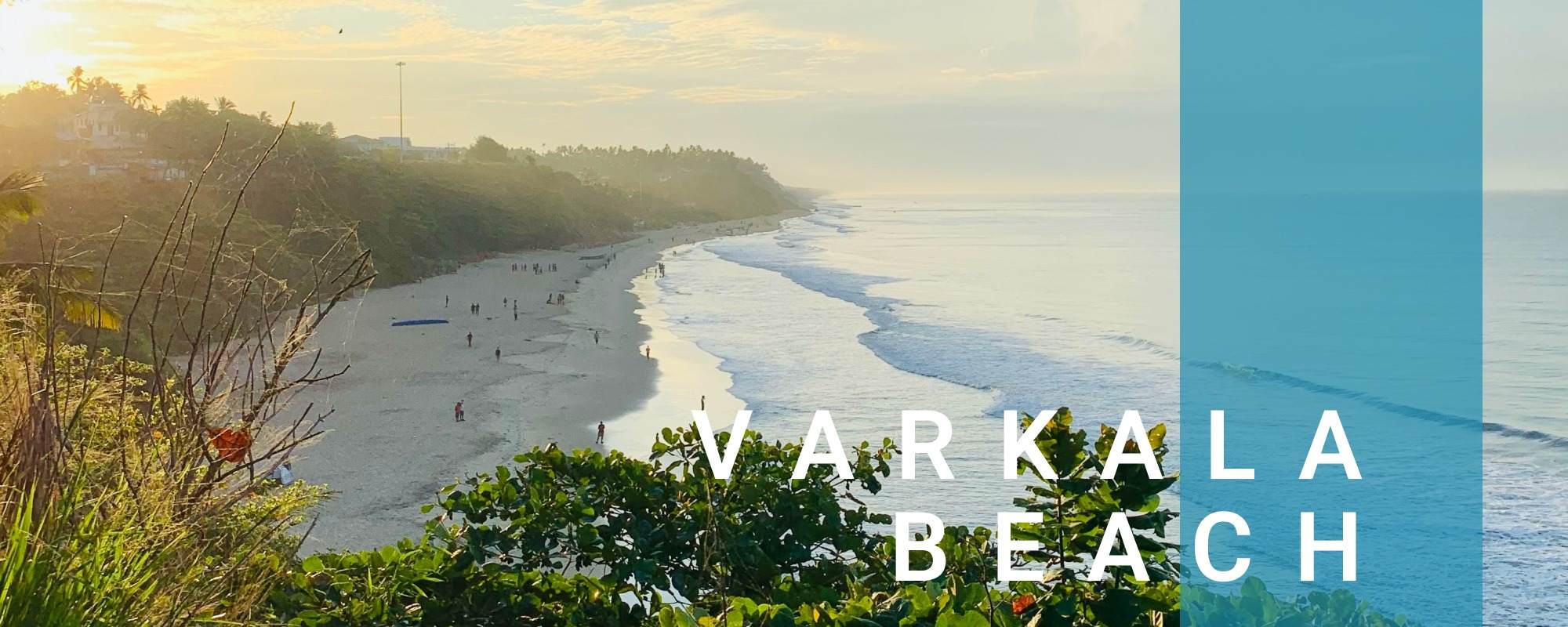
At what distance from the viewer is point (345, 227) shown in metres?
3.51

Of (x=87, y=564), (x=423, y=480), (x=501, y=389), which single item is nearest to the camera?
(x=87, y=564)

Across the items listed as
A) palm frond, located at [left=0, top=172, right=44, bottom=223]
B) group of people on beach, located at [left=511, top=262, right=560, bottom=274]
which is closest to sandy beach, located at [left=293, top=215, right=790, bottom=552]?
palm frond, located at [left=0, top=172, right=44, bottom=223]

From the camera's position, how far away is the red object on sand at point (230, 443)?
3.16m

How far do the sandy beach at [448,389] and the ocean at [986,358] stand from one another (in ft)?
5.09

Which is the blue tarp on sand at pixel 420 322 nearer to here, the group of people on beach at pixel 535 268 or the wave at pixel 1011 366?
the wave at pixel 1011 366

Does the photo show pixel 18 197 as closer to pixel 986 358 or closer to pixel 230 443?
pixel 230 443

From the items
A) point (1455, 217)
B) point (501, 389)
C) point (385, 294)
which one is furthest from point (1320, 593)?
point (1455, 217)

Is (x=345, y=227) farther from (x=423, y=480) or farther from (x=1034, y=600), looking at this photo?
(x=423, y=480)

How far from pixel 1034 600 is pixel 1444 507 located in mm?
20735

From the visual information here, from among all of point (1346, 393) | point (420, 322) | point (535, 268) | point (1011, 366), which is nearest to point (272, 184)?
point (535, 268)

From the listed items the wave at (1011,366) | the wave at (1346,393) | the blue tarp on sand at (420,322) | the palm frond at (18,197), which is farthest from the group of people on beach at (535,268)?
the palm frond at (18,197)

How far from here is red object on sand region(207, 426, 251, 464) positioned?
10.4 ft

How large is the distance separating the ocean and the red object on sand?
48.4 feet

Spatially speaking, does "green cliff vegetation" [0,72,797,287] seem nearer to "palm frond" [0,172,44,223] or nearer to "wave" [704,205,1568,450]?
"palm frond" [0,172,44,223]
